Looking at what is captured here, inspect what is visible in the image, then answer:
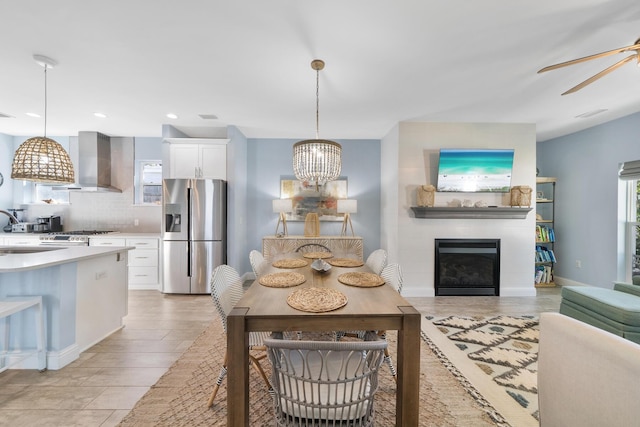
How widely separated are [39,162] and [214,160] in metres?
2.25

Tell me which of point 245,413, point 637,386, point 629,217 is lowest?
point 245,413

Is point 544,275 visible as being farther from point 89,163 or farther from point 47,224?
point 47,224

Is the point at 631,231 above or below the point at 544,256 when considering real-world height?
above

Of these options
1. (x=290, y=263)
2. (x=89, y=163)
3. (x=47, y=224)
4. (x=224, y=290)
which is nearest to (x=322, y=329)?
(x=224, y=290)

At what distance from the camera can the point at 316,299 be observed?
1.53 metres

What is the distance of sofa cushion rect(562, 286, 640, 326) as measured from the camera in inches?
83.4

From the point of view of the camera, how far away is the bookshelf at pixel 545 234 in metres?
4.48

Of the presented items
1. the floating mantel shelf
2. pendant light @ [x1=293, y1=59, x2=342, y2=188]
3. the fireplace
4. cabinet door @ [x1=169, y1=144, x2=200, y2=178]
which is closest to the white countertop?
cabinet door @ [x1=169, y1=144, x2=200, y2=178]

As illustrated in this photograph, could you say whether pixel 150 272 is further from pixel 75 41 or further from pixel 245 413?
pixel 245 413

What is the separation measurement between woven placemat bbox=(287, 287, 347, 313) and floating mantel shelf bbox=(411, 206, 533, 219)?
2.68 metres

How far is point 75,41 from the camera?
2070mm

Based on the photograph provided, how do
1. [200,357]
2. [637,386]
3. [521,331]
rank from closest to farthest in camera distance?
[637,386] < [200,357] < [521,331]

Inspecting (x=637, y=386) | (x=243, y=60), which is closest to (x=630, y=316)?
(x=637, y=386)

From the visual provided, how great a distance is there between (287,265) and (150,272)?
10.1 ft
